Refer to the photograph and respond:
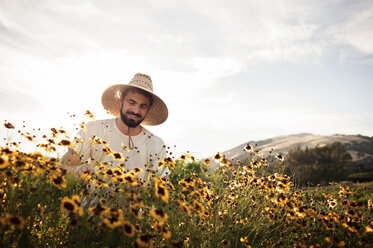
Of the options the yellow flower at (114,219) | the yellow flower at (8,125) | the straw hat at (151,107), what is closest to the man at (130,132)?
the straw hat at (151,107)

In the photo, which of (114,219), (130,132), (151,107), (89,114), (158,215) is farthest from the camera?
(151,107)

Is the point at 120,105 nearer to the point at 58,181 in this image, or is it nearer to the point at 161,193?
the point at 58,181

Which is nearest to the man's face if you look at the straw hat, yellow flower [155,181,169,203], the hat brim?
the straw hat

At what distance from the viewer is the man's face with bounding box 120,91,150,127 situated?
154 inches

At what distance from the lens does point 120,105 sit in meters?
4.84

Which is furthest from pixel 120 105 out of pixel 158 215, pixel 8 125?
pixel 158 215

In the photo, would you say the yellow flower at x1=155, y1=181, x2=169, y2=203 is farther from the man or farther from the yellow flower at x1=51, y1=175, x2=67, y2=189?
the man

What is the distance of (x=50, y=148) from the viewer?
8.05ft

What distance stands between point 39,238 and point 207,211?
1777 mm

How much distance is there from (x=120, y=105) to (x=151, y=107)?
686 mm

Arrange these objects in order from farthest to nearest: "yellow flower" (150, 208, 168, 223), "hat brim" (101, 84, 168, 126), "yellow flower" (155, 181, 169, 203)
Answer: "hat brim" (101, 84, 168, 126)
"yellow flower" (155, 181, 169, 203)
"yellow flower" (150, 208, 168, 223)

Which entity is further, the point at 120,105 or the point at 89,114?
the point at 120,105

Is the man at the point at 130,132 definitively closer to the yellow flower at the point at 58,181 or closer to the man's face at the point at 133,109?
the man's face at the point at 133,109

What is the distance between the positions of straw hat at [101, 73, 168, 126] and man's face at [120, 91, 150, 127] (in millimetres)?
219
